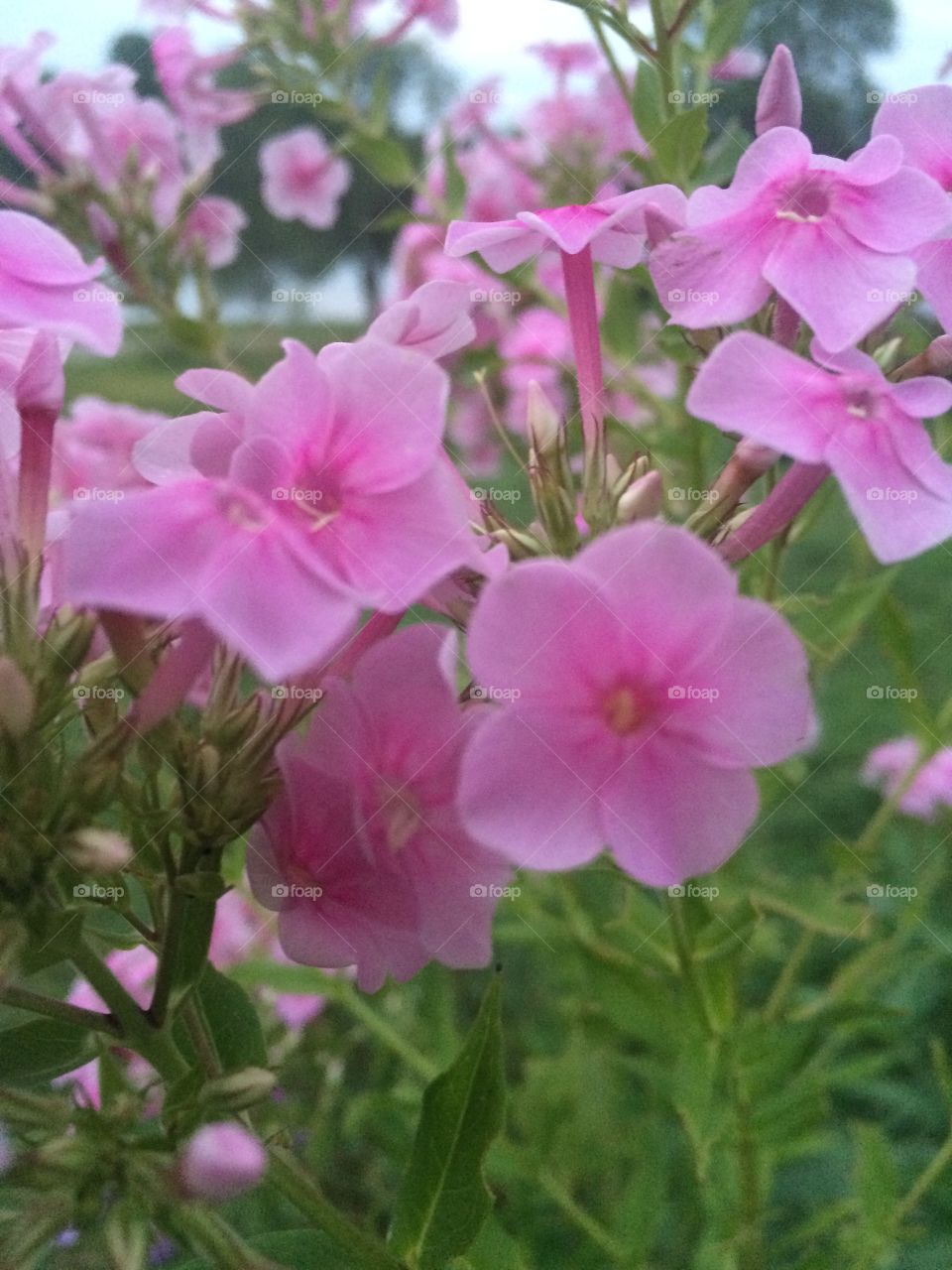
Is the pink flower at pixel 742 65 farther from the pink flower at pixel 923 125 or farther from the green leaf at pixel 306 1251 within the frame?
the green leaf at pixel 306 1251

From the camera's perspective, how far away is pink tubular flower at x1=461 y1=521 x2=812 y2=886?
485mm

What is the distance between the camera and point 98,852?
52 centimetres

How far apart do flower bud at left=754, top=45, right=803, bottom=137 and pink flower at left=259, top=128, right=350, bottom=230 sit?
3.81 feet

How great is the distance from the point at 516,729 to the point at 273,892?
0.60 feet

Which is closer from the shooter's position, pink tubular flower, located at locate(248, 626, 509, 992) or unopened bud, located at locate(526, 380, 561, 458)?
pink tubular flower, located at locate(248, 626, 509, 992)

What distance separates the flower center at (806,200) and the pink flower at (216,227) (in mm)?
1062

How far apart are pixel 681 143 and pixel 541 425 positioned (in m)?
0.34

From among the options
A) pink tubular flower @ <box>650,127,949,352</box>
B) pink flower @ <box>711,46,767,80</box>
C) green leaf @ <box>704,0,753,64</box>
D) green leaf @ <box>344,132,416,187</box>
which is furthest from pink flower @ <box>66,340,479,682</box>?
green leaf @ <box>344,132,416,187</box>

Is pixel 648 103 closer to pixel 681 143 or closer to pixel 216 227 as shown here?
pixel 681 143

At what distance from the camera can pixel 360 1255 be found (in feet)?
2.11

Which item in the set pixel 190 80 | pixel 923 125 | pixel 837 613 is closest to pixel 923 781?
pixel 837 613

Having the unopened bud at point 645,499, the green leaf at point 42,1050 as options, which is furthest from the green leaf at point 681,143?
the green leaf at point 42,1050

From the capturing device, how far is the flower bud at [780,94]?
0.68 meters

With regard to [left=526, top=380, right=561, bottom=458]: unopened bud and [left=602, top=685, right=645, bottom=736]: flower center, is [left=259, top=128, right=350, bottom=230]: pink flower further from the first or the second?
[left=602, top=685, right=645, bottom=736]: flower center
